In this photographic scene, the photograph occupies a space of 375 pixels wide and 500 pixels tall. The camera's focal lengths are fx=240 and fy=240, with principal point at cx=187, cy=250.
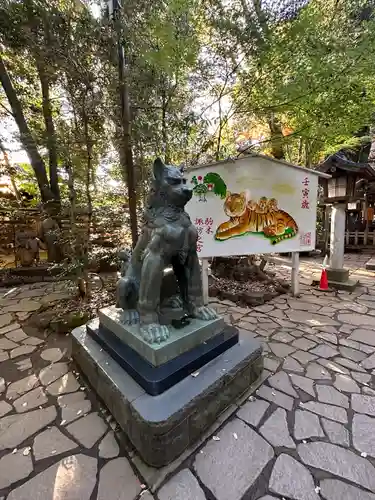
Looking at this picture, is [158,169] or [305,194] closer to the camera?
[158,169]

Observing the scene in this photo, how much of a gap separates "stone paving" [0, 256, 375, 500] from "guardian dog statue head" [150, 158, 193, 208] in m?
1.85

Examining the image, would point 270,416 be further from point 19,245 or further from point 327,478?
point 19,245

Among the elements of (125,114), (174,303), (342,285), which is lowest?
(342,285)

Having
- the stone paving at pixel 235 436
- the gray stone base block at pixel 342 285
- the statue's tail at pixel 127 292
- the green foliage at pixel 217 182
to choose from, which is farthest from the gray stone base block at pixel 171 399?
the gray stone base block at pixel 342 285

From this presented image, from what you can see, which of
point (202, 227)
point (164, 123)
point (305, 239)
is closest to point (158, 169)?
point (202, 227)

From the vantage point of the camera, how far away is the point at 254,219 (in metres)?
4.19

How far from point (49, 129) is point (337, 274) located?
6.86 metres

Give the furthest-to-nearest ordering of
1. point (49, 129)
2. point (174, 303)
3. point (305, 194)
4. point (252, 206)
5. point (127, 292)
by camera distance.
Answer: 1. point (49, 129)
2. point (305, 194)
3. point (252, 206)
4. point (174, 303)
5. point (127, 292)

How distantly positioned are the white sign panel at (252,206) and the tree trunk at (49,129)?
2228mm

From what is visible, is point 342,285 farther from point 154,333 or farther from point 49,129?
point 49,129

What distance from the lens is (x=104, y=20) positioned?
338 cm

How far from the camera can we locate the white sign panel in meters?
3.94

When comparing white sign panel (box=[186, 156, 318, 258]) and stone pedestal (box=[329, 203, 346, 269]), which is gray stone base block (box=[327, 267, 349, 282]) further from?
white sign panel (box=[186, 156, 318, 258])

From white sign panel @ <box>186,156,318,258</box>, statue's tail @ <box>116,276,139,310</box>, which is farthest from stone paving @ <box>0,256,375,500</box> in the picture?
white sign panel @ <box>186,156,318,258</box>
